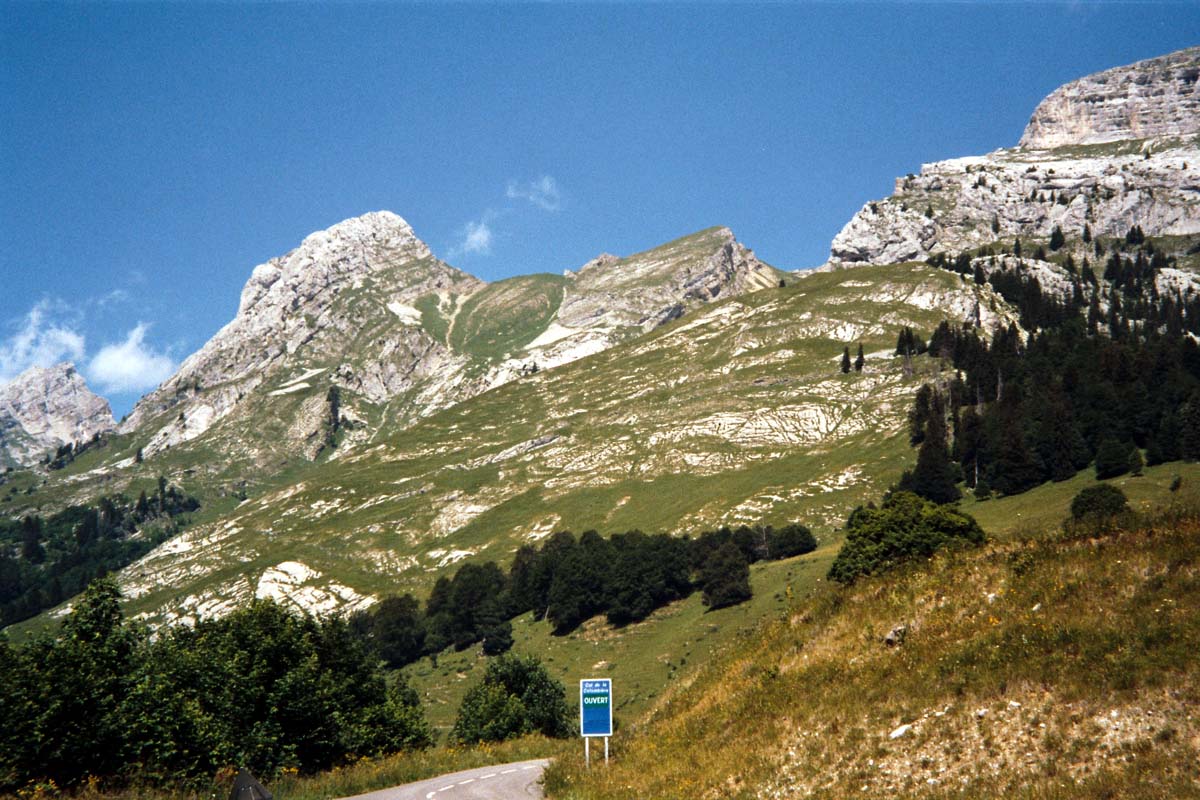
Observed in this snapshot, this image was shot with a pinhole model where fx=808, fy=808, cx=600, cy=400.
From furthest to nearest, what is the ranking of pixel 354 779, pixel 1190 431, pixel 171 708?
pixel 1190 431 < pixel 171 708 < pixel 354 779

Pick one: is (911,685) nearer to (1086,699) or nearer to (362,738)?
(1086,699)

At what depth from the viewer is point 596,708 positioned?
27375 millimetres

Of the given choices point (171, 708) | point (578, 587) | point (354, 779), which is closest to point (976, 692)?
point (354, 779)

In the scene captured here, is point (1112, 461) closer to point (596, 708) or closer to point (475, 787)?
point (596, 708)

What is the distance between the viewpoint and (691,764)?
25.1 meters

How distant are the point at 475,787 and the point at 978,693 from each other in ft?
60.5

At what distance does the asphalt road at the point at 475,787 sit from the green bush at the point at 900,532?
50279 mm

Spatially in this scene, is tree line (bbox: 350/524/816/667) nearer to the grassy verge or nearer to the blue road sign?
the grassy verge

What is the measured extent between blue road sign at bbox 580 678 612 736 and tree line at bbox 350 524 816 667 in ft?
330

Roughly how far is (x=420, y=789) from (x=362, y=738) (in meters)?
20.4

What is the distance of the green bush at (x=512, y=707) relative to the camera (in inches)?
2559

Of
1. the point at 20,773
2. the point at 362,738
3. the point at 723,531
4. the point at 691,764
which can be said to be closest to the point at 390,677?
the point at 723,531

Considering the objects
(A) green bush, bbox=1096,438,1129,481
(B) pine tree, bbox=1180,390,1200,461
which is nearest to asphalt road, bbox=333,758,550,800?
(A) green bush, bbox=1096,438,1129,481

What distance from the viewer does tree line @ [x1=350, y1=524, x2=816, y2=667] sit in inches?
5413
